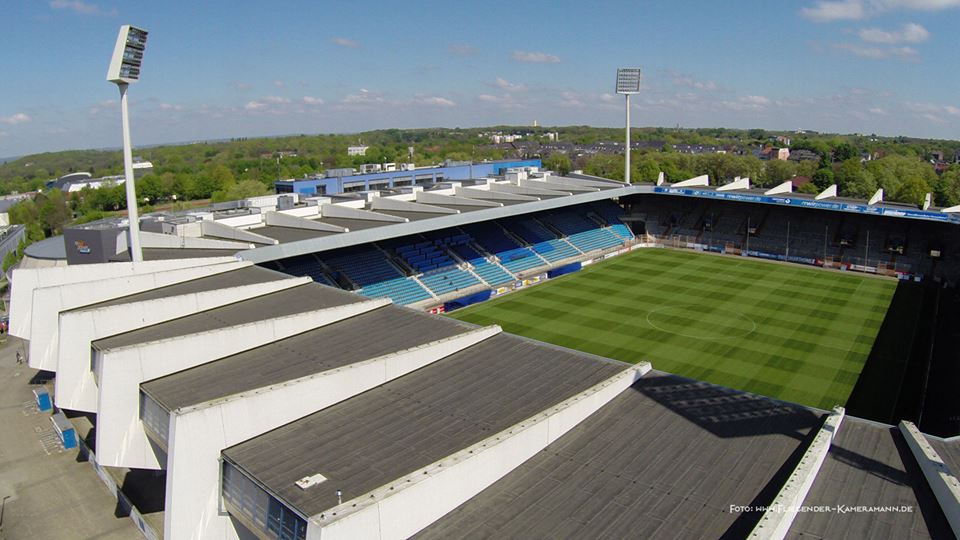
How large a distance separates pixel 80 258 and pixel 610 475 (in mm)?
25955

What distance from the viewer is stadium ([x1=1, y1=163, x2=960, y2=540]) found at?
1029cm

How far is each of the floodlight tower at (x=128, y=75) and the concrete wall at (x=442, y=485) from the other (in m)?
17.9

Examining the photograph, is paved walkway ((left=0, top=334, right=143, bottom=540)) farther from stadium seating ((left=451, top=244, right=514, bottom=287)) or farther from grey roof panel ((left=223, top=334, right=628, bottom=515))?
stadium seating ((left=451, top=244, right=514, bottom=287))

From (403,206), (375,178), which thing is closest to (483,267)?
(403,206)

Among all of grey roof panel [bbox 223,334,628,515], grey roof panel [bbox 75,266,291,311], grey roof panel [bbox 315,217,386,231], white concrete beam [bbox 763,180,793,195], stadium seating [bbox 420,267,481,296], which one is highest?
white concrete beam [bbox 763,180,793,195]

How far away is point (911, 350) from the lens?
99.2ft

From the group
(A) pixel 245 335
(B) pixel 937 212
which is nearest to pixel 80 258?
(A) pixel 245 335

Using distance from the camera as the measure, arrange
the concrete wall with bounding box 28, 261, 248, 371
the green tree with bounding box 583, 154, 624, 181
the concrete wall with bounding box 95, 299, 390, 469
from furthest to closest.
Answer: the green tree with bounding box 583, 154, 624, 181 → the concrete wall with bounding box 28, 261, 248, 371 → the concrete wall with bounding box 95, 299, 390, 469

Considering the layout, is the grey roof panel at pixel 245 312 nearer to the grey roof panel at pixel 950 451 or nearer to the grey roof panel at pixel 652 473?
the grey roof panel at pixel 652 473

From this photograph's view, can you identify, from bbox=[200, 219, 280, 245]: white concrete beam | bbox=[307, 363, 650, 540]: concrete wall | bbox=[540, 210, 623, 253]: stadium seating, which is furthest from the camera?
bbox=[540, 210, 623, 253]: stadium seating

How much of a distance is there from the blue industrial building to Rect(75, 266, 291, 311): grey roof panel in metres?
31.7

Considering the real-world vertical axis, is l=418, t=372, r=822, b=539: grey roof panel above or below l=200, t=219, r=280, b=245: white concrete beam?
below

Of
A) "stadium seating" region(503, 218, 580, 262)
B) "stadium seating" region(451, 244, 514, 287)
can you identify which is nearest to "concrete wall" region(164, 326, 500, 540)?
"stadium seating" region(451, 244, 514, 287)

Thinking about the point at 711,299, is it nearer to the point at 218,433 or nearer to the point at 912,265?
the point at 912,265
